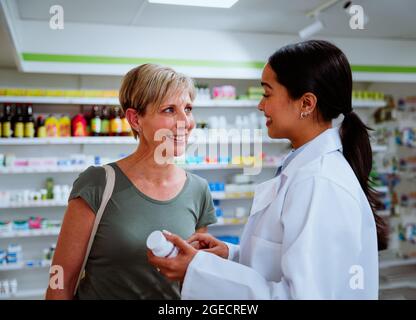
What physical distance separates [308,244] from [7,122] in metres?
3.47

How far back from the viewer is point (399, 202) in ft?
17.5

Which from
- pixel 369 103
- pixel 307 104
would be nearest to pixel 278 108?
pixel 307 104

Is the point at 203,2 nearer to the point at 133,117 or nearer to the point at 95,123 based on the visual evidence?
the point at 95,123

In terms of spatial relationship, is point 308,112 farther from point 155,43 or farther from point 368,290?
point 155,43

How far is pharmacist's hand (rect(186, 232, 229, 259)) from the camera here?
4.29 ft

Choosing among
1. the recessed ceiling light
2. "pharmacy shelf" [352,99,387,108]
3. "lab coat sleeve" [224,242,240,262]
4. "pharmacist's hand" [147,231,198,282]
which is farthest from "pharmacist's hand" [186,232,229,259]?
"pharmacy shelf" [352,99,387,108]

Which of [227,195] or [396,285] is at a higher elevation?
[227,195]

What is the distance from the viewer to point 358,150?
1.19 m

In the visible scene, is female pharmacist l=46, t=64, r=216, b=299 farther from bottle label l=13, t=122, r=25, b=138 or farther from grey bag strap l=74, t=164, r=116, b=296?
bottle label l=13, t=122, r=25, b=138

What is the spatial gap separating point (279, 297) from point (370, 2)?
3.24 metres

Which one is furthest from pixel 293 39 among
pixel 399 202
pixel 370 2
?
pixel 399 202

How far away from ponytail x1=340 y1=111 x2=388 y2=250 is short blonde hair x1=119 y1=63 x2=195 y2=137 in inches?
19.6
